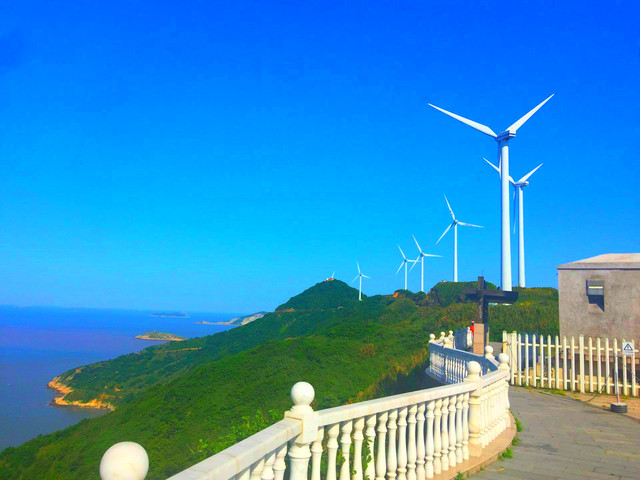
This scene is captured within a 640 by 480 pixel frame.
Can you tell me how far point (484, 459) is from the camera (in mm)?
6773

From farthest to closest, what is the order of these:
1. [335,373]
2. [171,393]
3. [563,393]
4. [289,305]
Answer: [289,305], [171,393], [335,373], [563,393]

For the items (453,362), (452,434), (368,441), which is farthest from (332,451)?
(453,362)

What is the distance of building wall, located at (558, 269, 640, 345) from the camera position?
15.4 metres

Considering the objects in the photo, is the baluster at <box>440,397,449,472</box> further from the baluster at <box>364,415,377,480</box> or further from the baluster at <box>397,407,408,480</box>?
the baluster at <box>364,415,377,480</box>

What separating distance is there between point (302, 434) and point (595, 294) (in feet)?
50.0

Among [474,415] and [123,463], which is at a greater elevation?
[123,463]

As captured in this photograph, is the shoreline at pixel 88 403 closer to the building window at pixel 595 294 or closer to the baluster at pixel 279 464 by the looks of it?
the building window at pixel 595 294

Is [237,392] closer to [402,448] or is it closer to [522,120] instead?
[522,120]

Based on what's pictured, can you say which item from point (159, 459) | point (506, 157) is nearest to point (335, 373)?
point (159, 459)

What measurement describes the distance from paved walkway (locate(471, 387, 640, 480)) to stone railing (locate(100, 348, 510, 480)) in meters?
0.49

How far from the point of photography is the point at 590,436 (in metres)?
8.80

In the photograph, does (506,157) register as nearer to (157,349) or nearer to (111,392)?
(111,392)

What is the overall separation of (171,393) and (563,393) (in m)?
38.1

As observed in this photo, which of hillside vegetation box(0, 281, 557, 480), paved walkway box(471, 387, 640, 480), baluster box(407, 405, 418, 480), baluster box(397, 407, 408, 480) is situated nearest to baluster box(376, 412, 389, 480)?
baluster box(397, 407, 408, 480)
